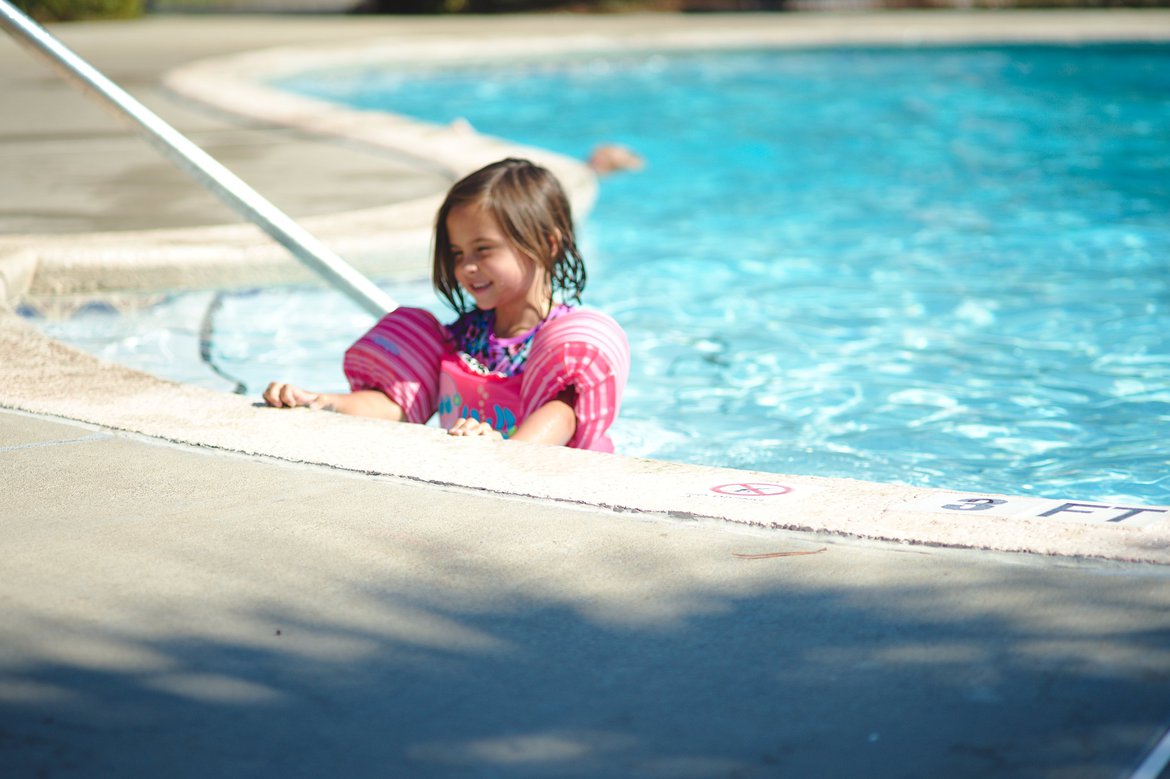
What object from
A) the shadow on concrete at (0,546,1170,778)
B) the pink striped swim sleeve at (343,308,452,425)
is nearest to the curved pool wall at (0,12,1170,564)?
the shadow on concrete at (0,546,1170,778)

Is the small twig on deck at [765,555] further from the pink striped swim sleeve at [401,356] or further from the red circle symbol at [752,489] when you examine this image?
the pink striped swim sleeve at [401,356]

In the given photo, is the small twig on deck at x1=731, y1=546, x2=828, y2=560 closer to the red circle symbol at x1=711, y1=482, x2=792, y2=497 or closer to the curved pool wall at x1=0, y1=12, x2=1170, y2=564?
the curved pool wall at x1=0, y1=12, x2=1170, y2=564

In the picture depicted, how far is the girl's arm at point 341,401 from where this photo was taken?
3055 mm

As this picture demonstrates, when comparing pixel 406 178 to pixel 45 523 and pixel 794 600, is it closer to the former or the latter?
pixel 45 523

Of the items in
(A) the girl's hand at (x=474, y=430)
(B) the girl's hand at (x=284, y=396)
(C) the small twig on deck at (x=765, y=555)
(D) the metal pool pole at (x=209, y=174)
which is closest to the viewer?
(C) the small twig on deck at (x=765, y=555)

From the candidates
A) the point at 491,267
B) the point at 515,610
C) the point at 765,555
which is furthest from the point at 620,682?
the point at 491,267

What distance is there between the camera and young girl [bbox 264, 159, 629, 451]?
3275mm

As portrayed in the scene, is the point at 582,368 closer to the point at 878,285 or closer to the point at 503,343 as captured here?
the point at 503,343

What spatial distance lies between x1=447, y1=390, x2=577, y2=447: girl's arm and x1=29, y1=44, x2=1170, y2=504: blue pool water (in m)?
1.19

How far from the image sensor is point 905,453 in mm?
4434

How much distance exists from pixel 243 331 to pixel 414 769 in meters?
3.93

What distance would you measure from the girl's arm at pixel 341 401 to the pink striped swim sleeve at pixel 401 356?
27 mm

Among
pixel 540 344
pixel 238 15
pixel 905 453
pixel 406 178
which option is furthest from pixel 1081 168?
pixel 238 15

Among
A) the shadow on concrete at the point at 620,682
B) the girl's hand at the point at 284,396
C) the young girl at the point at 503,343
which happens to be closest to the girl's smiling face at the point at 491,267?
the young girl at the point at 503,343
